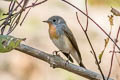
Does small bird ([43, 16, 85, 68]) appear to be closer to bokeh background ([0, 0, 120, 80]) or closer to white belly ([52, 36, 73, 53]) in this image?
white belly ([52, 36, 73, 53])

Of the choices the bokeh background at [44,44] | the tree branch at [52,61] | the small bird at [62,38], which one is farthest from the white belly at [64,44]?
the bokeh background at [44,44]

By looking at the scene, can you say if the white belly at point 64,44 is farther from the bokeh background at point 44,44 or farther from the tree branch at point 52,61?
the bokeh background at point 44,44

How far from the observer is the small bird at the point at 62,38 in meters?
4.47

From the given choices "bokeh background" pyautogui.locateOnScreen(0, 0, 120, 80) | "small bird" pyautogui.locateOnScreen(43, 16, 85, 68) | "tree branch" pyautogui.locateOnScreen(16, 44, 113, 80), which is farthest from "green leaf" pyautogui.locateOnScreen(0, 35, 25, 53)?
"bokeh background" pyautogui.locateOnScreen(0, 0, 120, 80)

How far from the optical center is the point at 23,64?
7.87m

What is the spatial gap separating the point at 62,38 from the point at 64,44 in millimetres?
83

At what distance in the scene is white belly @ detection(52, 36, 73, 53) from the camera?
443cm

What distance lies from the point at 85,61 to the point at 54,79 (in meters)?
0.87

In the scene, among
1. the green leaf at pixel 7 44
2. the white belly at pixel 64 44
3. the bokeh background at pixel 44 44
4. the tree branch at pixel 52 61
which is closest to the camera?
the green leaf at pixel 7 44

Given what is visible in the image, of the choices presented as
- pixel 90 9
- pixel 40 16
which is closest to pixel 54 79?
pixel 40 16

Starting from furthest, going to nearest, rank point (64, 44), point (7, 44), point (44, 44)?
point (44, 44)
point (64, 44)
point (7, 44)

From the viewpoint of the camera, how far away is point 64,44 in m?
4.48

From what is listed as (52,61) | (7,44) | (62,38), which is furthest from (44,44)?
(7,44)

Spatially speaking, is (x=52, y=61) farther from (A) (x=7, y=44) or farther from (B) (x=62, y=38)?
(B) (x=62, y=38)
